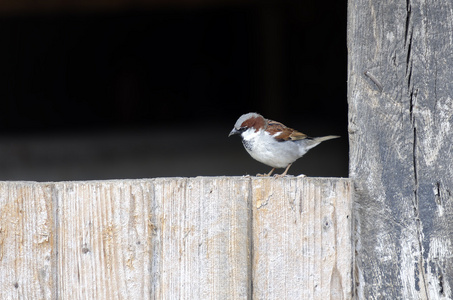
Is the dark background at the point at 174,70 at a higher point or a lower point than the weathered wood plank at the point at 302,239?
higher

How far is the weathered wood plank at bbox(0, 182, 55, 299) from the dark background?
169 inches

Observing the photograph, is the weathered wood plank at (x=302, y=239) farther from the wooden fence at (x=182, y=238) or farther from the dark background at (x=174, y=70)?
the dark background at (x=174, y=70)

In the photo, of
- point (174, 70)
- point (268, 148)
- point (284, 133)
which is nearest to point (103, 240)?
point (268, 148)

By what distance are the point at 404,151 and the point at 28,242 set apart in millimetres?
1056

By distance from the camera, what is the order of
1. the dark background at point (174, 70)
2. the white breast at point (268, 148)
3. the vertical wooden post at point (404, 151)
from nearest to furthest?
1. the vertical wooden post at point (404, 151)
2. the white breast at point (268, 148)
3. the dark background at point (174, 70)

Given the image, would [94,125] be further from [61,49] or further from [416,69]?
[416,69]

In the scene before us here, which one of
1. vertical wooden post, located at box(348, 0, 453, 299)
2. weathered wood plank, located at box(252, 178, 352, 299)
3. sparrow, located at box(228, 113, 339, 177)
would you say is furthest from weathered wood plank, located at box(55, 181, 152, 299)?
sparrow, located at box(228, 113, 339, 177)

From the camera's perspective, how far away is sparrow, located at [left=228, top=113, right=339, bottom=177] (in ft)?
9.64

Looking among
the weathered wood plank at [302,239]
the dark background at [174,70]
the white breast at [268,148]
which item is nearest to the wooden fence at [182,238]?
the weathered wood plank at [302,239]

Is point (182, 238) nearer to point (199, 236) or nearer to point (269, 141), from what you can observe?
point (199, 236)

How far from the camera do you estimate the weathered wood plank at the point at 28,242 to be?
185 centimetres

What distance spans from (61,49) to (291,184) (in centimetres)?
562

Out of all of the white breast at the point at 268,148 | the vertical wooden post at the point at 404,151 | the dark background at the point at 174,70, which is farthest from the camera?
the dark background at the point at 174,70

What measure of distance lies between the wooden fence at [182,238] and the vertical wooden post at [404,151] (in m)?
0.08
